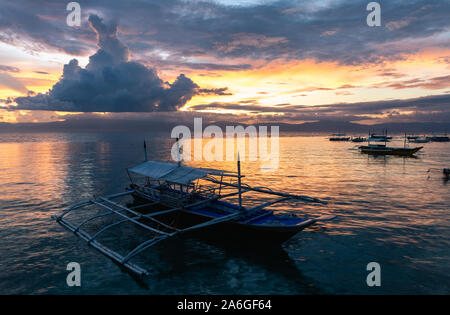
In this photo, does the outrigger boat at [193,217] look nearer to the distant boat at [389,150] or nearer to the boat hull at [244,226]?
the boat hull at [244,226]

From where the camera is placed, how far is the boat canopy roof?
21.5 m

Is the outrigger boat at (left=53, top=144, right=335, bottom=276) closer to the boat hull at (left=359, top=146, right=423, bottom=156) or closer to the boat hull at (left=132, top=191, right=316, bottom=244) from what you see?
the boat hull at (left=132, top=191, right=316, bottom=244)

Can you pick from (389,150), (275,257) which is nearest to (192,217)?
(275,257)

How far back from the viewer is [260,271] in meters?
16.0

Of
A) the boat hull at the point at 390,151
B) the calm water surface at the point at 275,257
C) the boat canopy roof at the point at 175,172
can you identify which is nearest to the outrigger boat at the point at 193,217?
the boat canopy roof at the point at 175,172

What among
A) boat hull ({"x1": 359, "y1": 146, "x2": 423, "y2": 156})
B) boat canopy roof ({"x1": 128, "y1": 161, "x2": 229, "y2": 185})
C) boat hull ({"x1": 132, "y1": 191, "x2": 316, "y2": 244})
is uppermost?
boat canopy roof ({"x1": 128, "y1": 161, "x2": 229, "y2": 185})

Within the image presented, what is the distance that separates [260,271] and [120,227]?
14.6 meters

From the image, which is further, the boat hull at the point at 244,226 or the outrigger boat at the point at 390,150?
the outrigger boat at the point at 390,150

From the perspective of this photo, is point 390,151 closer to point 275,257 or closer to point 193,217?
point 275,257

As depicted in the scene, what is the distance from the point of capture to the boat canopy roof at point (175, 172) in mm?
21545

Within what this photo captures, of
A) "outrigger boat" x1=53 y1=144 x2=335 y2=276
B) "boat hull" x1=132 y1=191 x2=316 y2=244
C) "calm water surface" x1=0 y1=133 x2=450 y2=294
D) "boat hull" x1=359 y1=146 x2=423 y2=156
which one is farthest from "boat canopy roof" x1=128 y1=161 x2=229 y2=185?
"boat hull" x1=359 y1=146 x2=423 y2=156

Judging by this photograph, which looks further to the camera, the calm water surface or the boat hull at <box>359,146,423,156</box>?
the boat hull at <box>359,146,423,156</box>
